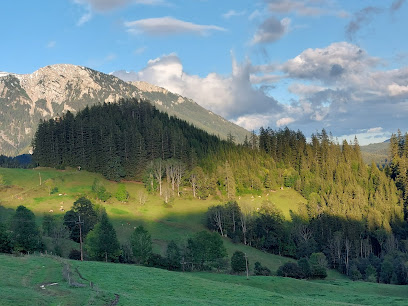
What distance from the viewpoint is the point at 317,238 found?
14850cm

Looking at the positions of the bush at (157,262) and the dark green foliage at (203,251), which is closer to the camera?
the bush at (157,262)

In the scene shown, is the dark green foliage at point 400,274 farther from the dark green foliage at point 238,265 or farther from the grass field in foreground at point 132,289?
the dark green foliage at point 238,265

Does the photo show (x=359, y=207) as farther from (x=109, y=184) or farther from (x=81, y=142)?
(x=81, y=142)

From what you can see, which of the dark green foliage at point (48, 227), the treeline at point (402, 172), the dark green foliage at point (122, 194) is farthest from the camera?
the treeline at point (402, 172)

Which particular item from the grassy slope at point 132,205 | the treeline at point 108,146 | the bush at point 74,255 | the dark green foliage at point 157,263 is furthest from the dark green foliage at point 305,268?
the treeline at point 108,146

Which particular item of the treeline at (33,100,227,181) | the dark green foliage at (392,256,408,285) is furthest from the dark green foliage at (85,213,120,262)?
the dark green foliage at (392,256,408,285)

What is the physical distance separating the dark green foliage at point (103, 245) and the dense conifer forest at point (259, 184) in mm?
Answer: 53368

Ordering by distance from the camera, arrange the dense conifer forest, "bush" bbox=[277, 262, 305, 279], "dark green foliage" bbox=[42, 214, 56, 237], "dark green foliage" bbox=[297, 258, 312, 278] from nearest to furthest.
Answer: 1. "bush" bbox=[277, 262, 305, 279]
2. "dark green foliage" bbox=[297, 258, 312, 278]
3. "dark green foliage" bbox=[42, 214, 56, 237]
4. the dense conifer forest

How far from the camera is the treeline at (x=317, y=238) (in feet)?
403

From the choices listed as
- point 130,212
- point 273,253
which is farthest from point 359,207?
point 130,212

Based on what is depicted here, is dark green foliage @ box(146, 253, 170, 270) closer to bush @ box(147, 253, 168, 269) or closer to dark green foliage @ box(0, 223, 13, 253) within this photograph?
bush @ box(147, 253, 168, 269)

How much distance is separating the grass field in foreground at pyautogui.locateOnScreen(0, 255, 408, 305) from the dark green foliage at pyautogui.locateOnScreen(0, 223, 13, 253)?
79.8ft

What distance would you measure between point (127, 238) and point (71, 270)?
57.7 meters

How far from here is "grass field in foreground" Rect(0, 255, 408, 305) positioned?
3672cm
